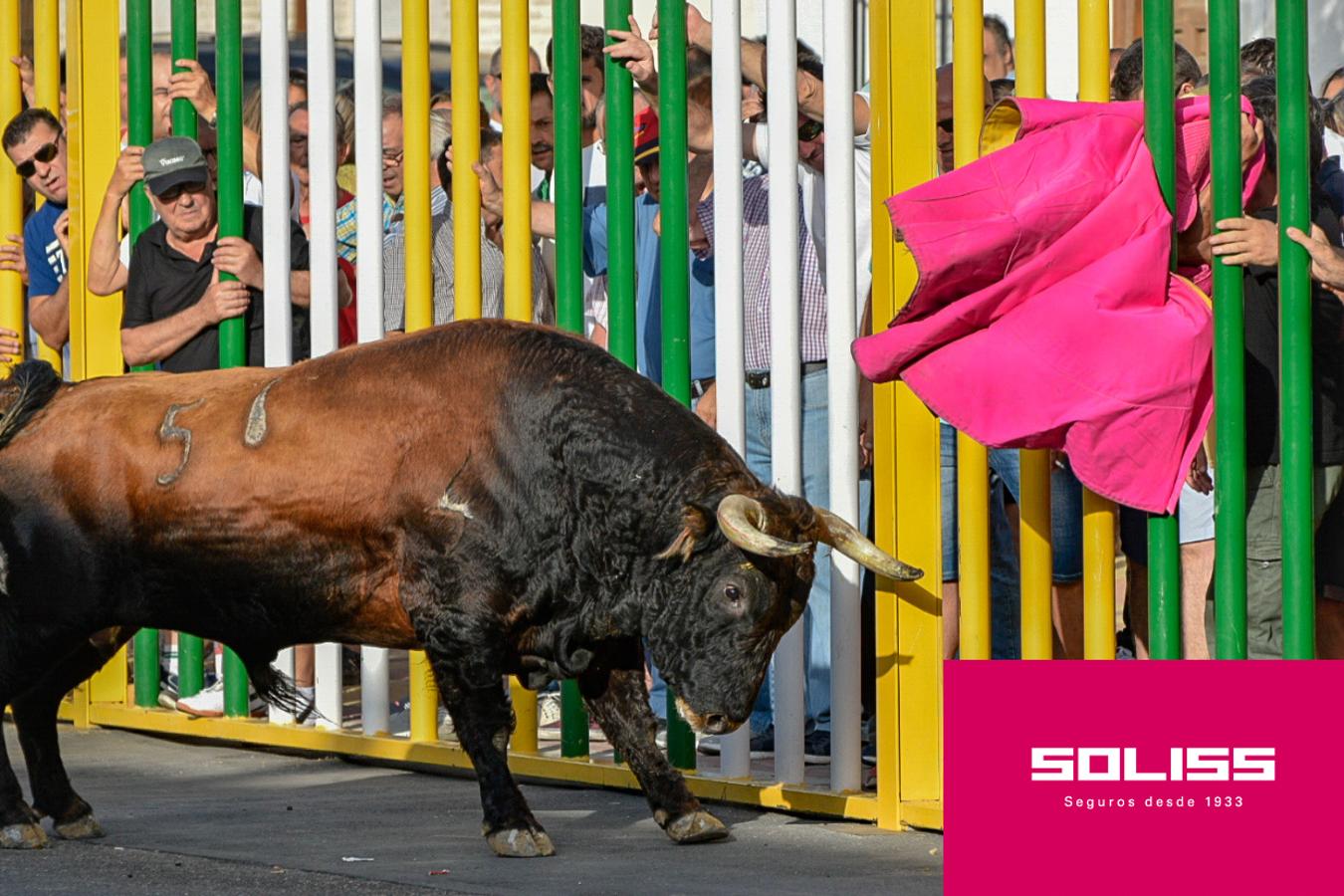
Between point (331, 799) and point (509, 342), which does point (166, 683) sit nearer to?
point (331, 799)

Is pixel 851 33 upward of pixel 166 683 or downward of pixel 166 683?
upward

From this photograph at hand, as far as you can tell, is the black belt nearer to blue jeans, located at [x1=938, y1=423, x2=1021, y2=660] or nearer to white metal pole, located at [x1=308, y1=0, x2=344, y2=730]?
blue jeans, located at [x1=938, y1=423, x2=1021, y2=660]

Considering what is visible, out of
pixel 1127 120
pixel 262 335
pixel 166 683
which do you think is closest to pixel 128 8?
pixel 262 335

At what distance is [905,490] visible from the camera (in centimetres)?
605

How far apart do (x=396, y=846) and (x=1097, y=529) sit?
75.4 inches

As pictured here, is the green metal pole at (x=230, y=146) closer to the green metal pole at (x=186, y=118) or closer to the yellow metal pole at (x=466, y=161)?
the green metal pole at (x=186, y=118)

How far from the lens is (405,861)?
18.7 feet

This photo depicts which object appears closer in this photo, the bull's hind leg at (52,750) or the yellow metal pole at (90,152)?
the bull's hind leg at (52,750)

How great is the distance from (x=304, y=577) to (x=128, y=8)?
2931mm

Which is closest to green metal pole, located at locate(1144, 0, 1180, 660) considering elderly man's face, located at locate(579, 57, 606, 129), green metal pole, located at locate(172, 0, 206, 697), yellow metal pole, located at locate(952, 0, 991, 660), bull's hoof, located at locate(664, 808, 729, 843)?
yellow metal pole, located at locate(952, 0, 991, 660)

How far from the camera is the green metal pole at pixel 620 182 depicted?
6.63m

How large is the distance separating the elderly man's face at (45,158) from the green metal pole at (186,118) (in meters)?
0.74

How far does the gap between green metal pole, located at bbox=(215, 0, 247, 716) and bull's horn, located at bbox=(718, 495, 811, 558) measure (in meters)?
2.59

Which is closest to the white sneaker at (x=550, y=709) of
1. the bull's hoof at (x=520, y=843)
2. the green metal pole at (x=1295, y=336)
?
the bull's hoof at (x=520, y=843)
